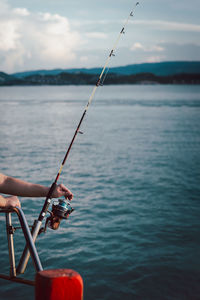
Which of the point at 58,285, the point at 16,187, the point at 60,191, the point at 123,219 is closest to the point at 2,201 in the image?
the point at 16,187

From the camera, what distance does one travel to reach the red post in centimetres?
200

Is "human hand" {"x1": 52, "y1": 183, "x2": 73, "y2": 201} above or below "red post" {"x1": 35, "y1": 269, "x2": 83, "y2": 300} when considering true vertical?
above

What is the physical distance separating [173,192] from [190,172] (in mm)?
2997

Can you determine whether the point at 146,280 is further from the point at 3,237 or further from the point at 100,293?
the point at 3,237

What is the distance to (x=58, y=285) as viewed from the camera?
6.57 ft

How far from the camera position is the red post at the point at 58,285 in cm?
200

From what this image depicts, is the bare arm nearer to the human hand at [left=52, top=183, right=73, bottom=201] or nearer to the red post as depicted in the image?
the human hand at [left=52, top=183, right=73, bottom=201]

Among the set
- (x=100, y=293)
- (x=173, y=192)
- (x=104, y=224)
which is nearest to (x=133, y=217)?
(x=104, y=224)

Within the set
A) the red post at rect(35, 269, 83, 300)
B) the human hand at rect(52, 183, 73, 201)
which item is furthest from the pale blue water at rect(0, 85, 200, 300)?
the red post at rect(35, 269, 83, 300)

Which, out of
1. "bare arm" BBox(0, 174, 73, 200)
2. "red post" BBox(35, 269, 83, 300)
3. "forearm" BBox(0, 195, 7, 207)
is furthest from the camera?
"bare arm" BBox(0, 174, 73, 200)

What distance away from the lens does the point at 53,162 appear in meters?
16.0

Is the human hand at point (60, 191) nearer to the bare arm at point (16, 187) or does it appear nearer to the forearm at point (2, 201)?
the bare arm at point (16, 187)

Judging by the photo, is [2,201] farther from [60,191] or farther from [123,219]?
[123,219]

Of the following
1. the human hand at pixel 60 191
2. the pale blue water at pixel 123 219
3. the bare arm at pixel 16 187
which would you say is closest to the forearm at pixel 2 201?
the bare arm at pixel 16 187
